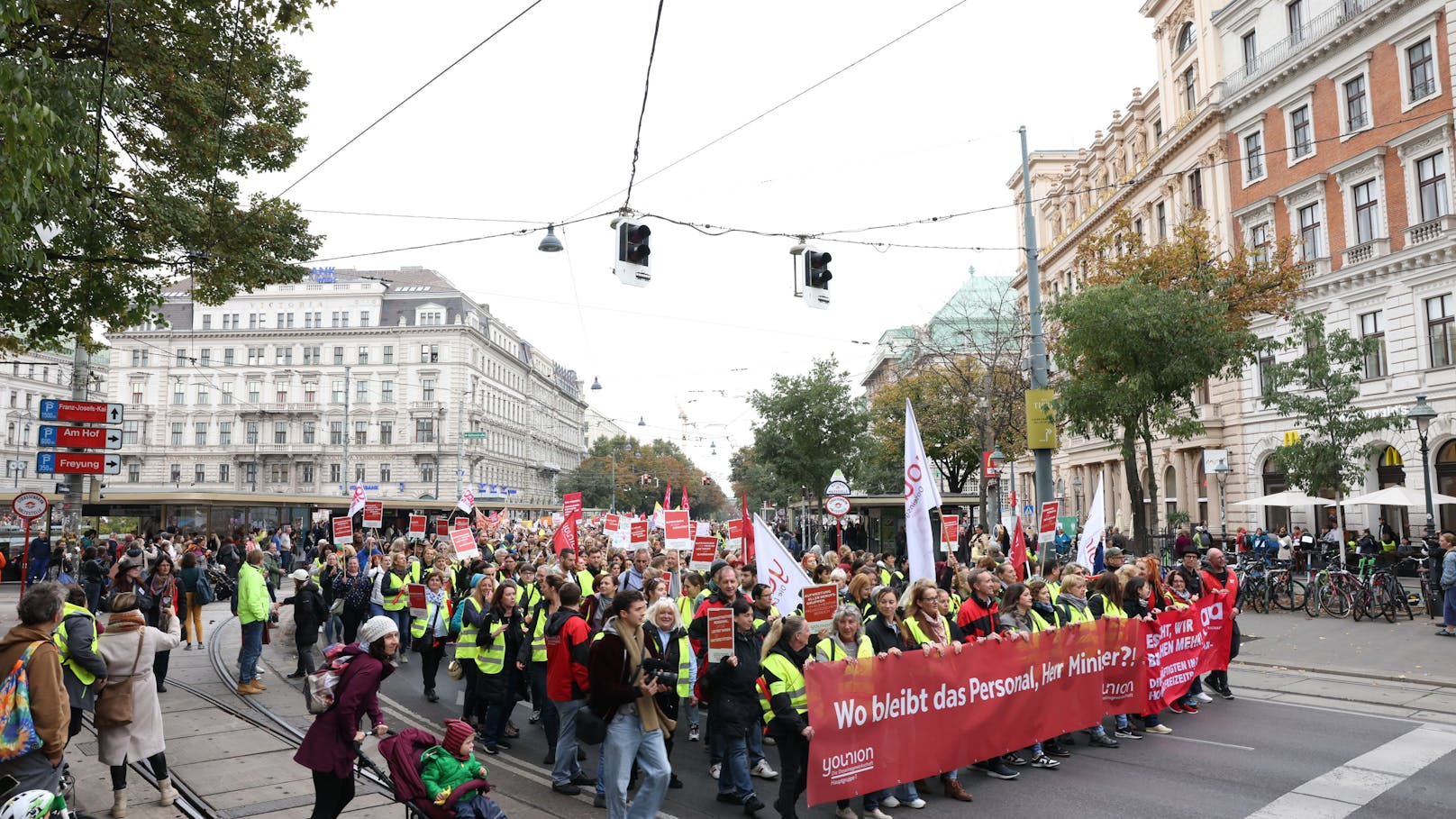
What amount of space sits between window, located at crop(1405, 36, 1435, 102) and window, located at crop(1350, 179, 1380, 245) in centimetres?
290

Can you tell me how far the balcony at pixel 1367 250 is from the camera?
30.1 metres

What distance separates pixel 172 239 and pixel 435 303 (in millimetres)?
72822

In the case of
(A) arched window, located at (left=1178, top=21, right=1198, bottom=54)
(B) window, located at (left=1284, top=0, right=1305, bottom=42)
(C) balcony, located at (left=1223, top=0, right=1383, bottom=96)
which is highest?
(A) arched window, located at (left=1178, top=21, right=1198, bottom=54)

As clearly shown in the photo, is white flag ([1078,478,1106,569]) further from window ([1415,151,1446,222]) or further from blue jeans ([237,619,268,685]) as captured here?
window ([1415,151,1446,222])

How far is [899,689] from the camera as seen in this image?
7.46 metres

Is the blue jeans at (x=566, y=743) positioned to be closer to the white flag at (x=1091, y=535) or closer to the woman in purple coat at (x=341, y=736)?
the woman in purple coat at (x=341, y=736)

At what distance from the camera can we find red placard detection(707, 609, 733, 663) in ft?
24.1

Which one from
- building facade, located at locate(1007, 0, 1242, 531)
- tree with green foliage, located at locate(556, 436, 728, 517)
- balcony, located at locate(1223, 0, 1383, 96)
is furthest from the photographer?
tree with green foliage, located at locate(556, 436, 728, 517)

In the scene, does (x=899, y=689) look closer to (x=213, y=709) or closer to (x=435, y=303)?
(x=213, y=709)

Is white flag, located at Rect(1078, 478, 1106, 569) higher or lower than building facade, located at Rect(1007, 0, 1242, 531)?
lower

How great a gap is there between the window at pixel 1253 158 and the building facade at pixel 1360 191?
0.21 feet

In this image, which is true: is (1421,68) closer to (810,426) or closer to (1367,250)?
(1367,250)

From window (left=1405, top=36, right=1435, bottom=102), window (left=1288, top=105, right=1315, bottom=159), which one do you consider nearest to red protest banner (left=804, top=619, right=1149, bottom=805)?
window (left=1405, top=36, right=1435, bottom=102)

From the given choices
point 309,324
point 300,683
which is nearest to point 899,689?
point 300,683
